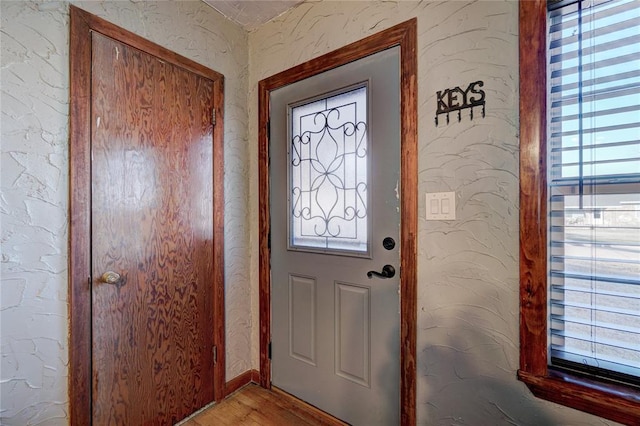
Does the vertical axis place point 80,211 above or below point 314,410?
above

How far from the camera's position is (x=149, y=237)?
1.51 meters

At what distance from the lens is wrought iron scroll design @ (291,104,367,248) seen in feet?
5.13

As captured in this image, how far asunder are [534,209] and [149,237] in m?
1.78

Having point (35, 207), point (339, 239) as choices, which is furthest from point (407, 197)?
point (35, 207)

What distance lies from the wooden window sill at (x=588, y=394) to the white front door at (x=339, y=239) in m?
0.57

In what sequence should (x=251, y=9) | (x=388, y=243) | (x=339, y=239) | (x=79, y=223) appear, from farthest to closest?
1. (x=251, y=9)
2. (x=339, y=239)
3. (x=388, y=243)
4. (x=79, y=223)

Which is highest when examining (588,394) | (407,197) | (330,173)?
(330,173)

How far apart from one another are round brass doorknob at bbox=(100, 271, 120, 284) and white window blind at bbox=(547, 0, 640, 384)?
190 cm

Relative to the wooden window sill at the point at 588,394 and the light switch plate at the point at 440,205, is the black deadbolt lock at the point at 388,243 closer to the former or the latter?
the light switch plate at the point at 440,205

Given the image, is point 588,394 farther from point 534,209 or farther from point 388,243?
point 388,243

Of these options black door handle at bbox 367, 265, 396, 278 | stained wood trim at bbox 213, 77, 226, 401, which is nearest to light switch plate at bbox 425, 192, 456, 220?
black door handle at bbox 367, 265, 396, 278

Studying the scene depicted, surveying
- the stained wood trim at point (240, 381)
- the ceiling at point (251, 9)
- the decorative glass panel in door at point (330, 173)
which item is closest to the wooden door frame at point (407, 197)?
the decorative glass panel in door at point (330, 173)

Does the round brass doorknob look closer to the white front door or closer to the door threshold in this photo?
the white front door

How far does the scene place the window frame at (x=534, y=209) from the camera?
1059 mm
